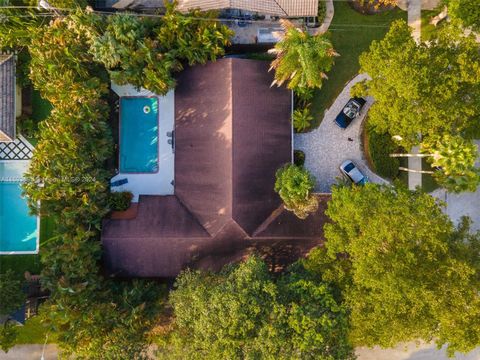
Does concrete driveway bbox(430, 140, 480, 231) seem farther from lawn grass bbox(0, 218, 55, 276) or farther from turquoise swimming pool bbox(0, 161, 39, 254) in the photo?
turquoise swimming pool bbox(0, 161, 39, 254)

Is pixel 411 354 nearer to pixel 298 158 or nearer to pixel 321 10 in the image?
pixel 298 158

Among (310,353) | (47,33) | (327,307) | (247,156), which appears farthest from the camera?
(247,156)

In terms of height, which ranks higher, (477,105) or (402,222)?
(477,105)

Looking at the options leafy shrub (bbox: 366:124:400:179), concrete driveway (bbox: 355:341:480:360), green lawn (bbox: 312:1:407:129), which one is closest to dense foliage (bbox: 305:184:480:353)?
leafy shrub (bbox: 366:124:400:179)

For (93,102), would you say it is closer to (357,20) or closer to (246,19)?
(246,19)

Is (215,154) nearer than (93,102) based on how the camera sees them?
No

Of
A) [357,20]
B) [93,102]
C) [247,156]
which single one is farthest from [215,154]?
[357,20]

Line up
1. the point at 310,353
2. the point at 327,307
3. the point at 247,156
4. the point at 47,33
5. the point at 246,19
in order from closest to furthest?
1. the point at 310,353
2. the point at 327,307
3. the point at 47,33
4. the point at 247,156
5. the point at 246,19
